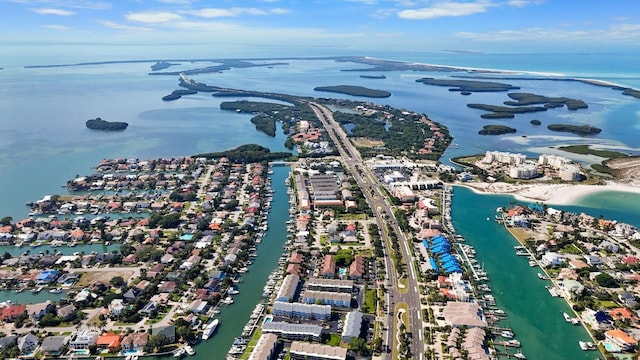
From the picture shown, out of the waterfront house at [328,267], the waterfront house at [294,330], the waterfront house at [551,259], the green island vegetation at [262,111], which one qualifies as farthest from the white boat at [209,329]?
the green island vegetation at [262,111]

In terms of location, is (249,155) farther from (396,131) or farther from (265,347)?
(265,347)

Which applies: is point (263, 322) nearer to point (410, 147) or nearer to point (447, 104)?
point (410, 147)

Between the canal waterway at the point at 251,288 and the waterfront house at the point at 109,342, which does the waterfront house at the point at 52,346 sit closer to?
the waterfront house at the point at 109,342

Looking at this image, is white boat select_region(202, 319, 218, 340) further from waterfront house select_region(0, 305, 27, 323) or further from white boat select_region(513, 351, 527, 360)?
white boat select_region(513, 351, 527, 360)

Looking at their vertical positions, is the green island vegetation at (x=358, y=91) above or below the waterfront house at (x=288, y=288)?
above

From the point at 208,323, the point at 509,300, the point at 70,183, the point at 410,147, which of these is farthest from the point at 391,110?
the point at 208,323
